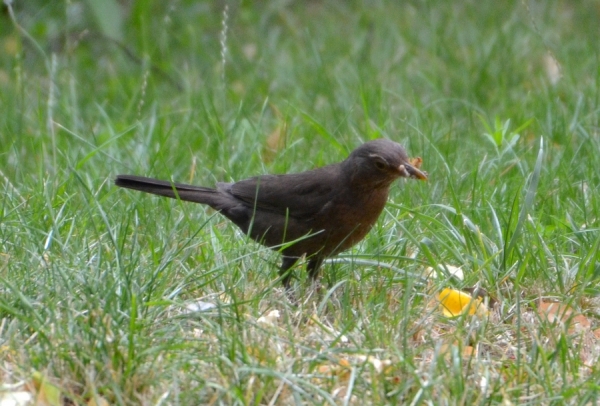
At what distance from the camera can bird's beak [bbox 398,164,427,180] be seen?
3818mm

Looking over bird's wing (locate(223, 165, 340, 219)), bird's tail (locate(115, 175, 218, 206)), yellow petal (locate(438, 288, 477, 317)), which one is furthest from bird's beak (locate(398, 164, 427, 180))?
Result: bird's tail (locate(115, 175, 218, 206))

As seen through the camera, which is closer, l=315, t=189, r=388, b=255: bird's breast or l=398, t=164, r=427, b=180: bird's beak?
l=398, t=164, r=427, b=180: bird's beak

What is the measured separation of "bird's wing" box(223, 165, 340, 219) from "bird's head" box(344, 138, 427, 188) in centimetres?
16

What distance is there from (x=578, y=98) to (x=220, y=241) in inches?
111

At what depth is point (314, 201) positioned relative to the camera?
13.4ft

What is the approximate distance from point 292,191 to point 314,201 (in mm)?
179

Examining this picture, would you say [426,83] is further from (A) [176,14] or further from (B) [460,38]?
(A) [176,14]

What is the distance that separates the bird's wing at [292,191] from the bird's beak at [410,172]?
346 millimetres

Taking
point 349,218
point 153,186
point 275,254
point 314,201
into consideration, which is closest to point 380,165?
point 349,218

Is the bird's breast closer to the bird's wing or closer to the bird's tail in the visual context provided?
the bird's wing

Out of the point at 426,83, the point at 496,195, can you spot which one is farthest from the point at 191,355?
the point at 426,83

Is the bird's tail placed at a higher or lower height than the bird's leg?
higher

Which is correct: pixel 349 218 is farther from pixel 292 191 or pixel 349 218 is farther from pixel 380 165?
pixel 292 191

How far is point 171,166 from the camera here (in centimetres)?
540
